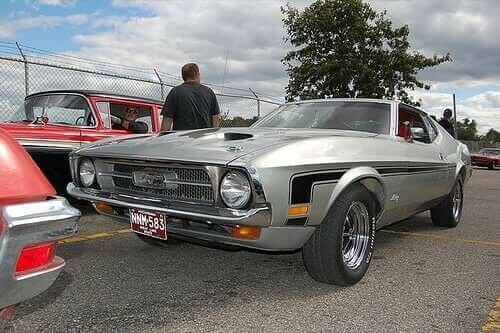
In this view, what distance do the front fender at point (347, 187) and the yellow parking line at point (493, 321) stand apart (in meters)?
1.11

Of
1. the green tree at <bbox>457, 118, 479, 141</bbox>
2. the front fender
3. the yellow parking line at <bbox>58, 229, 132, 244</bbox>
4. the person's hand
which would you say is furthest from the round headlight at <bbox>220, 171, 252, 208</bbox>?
the green tree at <bbox>457, 118, 479, 141</bbox>

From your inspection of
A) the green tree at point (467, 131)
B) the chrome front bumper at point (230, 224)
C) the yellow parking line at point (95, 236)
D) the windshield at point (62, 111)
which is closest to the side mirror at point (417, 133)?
the chrome front bumper at point (230, 224)

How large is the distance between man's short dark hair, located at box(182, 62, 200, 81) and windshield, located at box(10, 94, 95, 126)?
4.77 ft

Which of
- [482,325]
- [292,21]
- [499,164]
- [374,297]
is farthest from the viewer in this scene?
[499,164]

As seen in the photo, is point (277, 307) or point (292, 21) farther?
point (292, 21)

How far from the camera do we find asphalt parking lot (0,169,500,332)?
300 centimetres

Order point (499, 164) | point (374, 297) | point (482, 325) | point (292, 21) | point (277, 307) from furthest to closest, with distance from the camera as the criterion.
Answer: point (499, 164) < point (292, 21) < point (374, 297) < point (277, 307) < point (482, 325)

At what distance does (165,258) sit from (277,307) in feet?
4.67

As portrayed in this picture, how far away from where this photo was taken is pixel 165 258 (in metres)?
4.41

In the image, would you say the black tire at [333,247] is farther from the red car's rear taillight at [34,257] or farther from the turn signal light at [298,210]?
the red car's rear taillight at [34,257]

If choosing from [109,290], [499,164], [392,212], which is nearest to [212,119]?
[392,212]

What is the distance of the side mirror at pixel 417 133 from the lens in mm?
4992

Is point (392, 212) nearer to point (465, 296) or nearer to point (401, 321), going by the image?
point (465, 296)

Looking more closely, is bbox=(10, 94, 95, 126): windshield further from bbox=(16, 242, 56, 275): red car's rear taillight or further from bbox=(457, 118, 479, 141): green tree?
bbox=(457, 118, 479, 141): green tree
